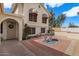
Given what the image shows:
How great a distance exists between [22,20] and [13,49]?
468 mm

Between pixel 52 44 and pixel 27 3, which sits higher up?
pixel 27 3

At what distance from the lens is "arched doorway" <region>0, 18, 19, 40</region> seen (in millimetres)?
3508

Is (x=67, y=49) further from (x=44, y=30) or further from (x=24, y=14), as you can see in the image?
(x=24, y=14)

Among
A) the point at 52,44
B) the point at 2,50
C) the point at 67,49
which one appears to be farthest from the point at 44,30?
the point at 2,50

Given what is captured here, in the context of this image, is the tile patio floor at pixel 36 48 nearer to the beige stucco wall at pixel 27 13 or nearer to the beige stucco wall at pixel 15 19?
the beige stucco wall at pixel 15 19

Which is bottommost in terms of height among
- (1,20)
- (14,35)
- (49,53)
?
(49,53)

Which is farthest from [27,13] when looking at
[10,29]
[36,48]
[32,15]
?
[36,48]

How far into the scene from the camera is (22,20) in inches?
139

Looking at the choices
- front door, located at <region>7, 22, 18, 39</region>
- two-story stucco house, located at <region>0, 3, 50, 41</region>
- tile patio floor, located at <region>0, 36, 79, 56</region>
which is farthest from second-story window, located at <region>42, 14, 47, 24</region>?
front door, located at <region>7, 22, 18, 39</region>

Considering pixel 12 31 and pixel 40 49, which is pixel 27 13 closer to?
pixel 12 31

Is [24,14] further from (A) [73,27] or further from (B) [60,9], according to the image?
(A) [73,27]

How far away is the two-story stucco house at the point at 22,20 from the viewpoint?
11.5ft

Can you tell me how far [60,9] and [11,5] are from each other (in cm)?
76

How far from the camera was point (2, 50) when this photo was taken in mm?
3488
